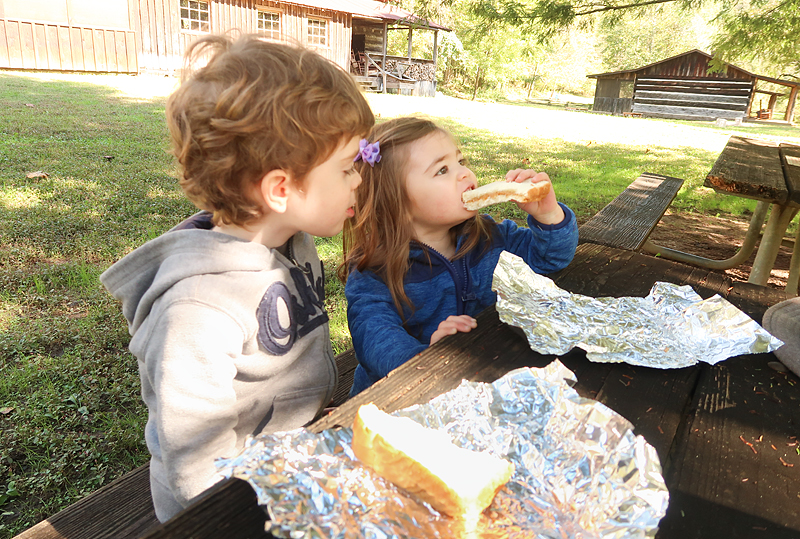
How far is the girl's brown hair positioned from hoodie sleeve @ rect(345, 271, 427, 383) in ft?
0.23

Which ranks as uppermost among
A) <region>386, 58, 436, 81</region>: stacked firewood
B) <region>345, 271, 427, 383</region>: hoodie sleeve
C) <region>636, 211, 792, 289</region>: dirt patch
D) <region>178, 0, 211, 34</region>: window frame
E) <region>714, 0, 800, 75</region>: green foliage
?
<region>178, 0, 211, 34</region>: window frame

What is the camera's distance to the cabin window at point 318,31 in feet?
65.5

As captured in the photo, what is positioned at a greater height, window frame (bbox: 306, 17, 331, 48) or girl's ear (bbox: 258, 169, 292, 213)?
window frame (bbox: 306, 17, 331, 48)

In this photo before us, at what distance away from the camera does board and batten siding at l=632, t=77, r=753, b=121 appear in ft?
82.5

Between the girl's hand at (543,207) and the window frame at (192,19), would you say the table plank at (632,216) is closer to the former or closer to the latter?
the girl's hand at (543,207)

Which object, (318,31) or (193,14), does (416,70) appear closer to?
(318,31)

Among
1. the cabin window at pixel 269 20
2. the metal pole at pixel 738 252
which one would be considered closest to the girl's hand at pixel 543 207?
the metal pole at pixel 738 252

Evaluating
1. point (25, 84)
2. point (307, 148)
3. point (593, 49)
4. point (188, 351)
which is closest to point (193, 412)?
point (188, 351)

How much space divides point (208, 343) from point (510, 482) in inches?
26.8

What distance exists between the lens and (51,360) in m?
2.60

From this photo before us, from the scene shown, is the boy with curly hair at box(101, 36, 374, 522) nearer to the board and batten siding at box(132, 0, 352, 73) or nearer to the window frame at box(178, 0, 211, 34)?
the board and batten siding at box(132, 0, 352, 73)

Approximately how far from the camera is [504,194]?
1.83m

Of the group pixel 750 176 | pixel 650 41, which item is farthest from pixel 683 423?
pixel 650 41

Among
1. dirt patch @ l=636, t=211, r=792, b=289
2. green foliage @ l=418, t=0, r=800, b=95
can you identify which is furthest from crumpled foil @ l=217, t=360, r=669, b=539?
green foliage @ l=418, t=0, r=800, b=95
